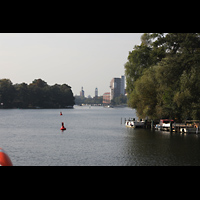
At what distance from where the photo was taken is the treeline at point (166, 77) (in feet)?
153

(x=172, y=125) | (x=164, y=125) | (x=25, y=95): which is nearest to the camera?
(x=172, y=125)

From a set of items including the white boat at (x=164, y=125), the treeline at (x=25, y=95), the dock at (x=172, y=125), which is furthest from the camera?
the treeline at (x=25, y=95)

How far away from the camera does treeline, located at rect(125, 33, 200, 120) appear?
4662cm

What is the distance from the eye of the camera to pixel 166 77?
4888cm

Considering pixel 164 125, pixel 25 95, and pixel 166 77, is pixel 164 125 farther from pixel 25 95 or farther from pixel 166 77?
pixel 25 95

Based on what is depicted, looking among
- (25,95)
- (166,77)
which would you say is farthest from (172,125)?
(25,95)

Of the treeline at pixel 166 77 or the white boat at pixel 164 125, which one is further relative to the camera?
the white boat at pixel 164 125

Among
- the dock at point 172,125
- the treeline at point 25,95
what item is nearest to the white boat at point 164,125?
the dock at point 172,125

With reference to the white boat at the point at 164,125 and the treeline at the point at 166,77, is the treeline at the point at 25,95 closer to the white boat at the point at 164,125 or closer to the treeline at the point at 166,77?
the treeline at the point at 166,77

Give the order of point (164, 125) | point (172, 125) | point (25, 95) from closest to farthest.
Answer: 1. point (172, 125)
2. point (164, 125)
3. point (25, 95)
